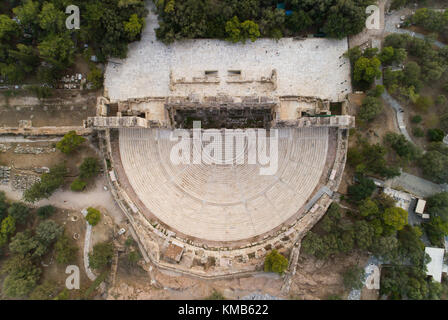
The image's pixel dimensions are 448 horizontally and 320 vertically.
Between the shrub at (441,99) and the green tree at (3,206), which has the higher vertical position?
the shrub at (441,99)

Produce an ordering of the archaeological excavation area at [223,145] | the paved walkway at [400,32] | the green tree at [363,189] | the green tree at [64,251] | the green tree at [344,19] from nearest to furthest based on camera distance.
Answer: the green tree at [64,251]
the green tree at [344,19]
the green tree at [363,189]
the archaeological excavation area at [223,145]
the paved walkway at [400,32]

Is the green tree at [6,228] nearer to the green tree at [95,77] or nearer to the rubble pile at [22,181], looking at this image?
the rubble pile at [22,181]

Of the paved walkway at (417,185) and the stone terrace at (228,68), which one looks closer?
the paved walkway at (417,185)

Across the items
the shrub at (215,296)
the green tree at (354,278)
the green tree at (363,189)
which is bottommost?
the shrub at (215,296)

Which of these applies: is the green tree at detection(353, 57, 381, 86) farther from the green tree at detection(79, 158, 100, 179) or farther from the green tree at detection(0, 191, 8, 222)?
the green tree at detection(0, 191, 8, 222)

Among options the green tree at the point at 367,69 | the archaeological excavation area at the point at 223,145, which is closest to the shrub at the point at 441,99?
the green tree at the point at 367,69

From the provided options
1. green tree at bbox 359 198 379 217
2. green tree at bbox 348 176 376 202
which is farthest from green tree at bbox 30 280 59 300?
green tree at bbox 348 176 376 202

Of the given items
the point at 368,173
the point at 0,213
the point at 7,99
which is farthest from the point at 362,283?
the point at 7,99
